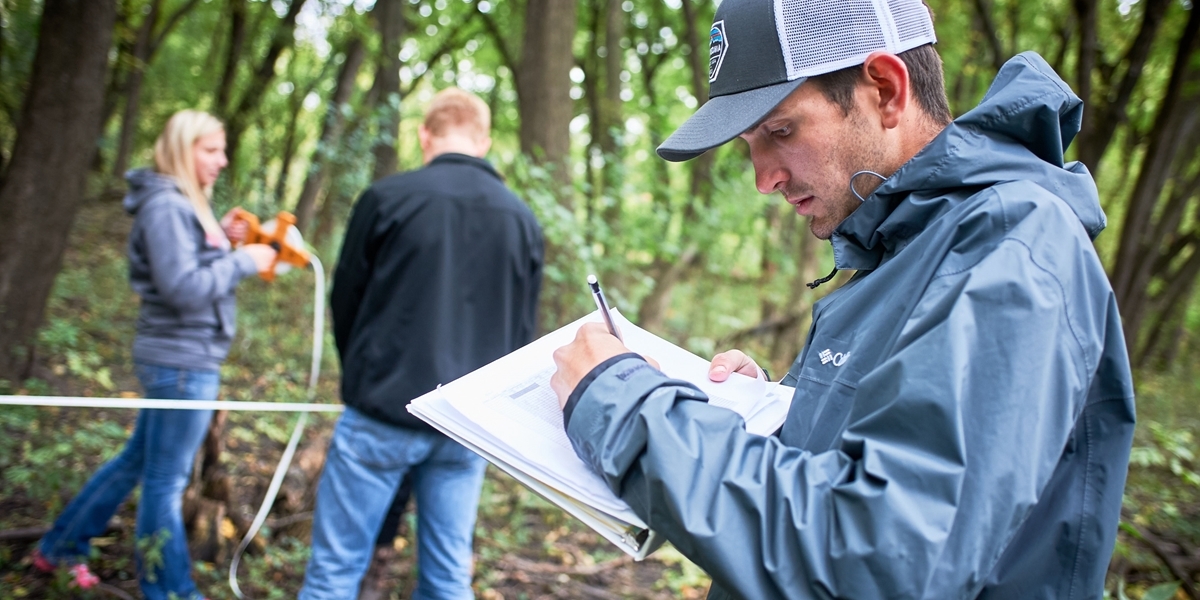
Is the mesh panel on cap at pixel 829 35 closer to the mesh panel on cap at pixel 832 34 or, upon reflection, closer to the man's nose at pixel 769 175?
the mesh panel on cap at pixel 832 34

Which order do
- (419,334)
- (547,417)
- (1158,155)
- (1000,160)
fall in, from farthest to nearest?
1. (1158,155)
2. (419,334)
3. (547,417)
4. (1000,160)

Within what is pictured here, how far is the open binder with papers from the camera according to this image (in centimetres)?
120

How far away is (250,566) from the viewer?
3.86 meters

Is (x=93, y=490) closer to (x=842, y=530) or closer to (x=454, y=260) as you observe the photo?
(x=454, y=260)

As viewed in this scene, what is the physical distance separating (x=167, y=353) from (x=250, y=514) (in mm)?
1258

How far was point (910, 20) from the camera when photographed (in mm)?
1321

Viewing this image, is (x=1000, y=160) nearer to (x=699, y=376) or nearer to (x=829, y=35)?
(x=829, y=35)

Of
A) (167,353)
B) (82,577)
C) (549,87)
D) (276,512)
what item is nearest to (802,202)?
(167,353)

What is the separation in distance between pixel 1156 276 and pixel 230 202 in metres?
14.6

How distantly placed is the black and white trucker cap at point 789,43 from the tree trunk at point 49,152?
476 centimetres

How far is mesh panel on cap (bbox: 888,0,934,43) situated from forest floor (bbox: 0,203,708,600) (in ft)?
11.6

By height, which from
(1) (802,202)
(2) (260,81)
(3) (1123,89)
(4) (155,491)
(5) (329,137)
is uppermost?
(2) (260,81)

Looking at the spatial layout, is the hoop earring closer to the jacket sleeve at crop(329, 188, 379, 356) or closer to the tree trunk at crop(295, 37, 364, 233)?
the jacket sleeve at crop(329, 188, 379, 356)

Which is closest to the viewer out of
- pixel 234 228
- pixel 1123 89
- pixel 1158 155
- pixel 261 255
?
pixel 261 255
